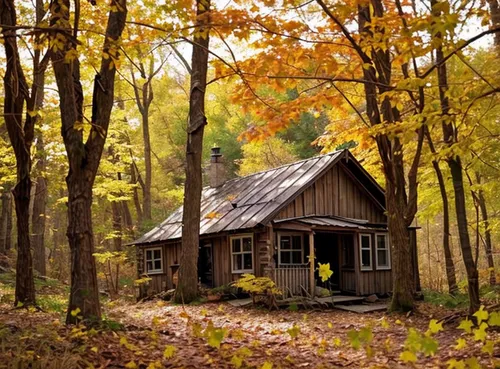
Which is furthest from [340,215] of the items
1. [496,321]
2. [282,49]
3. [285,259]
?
[496,321]

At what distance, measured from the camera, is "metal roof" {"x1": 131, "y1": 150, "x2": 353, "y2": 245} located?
16.3 meters

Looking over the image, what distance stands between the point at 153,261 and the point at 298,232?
7301mm

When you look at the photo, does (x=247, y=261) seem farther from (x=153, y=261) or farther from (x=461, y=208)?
(x=461, y=208)

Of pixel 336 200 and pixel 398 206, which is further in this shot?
pixel 336 200

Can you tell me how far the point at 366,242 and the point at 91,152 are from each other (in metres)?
12.8

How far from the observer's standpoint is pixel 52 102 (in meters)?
19.8

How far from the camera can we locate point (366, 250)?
715 inches

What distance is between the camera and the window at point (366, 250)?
18.0 metres

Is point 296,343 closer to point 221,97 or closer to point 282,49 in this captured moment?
point 282,49

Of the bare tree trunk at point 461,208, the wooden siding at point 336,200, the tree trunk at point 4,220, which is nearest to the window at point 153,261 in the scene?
the wooden siding at point 336,200

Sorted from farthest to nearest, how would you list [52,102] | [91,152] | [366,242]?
[52,102] → [366,242] → [91,152]

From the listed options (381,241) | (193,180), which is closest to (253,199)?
(193,180)

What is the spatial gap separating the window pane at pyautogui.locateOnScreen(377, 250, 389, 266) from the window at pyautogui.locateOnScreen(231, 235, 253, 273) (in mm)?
4935

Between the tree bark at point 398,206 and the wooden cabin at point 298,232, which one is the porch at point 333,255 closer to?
the wooden cabin at point 298,232
